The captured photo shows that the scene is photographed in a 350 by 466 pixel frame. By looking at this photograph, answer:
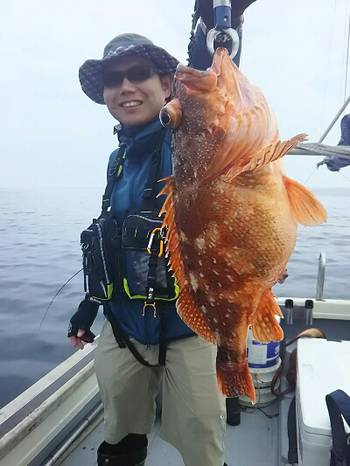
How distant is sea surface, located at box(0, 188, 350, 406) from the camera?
5.34 m

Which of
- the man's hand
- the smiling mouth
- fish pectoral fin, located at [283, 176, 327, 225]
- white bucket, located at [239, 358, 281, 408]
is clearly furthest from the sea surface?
the man's hand

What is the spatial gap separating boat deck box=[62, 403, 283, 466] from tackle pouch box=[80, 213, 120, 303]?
57.5 inches

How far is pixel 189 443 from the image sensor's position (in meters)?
2.05

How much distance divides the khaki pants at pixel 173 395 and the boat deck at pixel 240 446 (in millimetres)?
838

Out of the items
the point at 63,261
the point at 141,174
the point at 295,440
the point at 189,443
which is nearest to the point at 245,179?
the point at 141,174

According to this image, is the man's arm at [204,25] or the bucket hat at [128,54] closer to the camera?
the man's arm at [204,25]

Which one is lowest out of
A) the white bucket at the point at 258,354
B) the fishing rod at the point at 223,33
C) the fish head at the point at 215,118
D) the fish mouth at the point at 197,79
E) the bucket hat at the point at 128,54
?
the white bucket at the point at 258,354

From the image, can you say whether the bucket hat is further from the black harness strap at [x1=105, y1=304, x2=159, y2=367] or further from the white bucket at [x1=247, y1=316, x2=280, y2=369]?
the white bucket at [x1=247, y1=316, x2=280, y2=369]

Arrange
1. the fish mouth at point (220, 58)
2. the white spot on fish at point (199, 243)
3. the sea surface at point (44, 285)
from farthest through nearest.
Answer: the sea surface at point (44, 285)
the white spot on fish at point (199, 243)
the fish mouth at point (220, 58)

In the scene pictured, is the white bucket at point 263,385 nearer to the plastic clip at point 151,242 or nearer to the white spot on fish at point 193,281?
the plastic clip at point 151,242

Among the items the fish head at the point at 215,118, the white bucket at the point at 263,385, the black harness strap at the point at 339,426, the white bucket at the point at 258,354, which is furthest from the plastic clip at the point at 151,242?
the white bucket at the point at 263,385

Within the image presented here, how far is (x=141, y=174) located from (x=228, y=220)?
42.4 inches

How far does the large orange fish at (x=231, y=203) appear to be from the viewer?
1185 mm

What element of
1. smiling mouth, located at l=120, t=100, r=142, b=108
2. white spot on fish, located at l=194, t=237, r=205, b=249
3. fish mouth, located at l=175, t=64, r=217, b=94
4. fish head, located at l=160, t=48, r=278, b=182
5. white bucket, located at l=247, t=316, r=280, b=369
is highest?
smiling mouth, located at l=120, t=100, r=142, b=108
